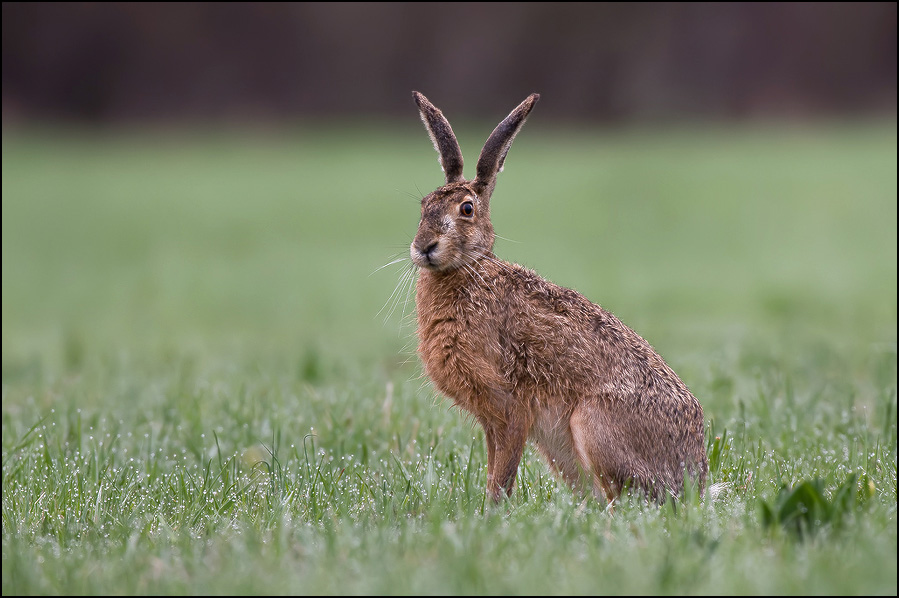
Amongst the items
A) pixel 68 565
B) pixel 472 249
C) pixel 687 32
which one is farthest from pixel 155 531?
pixel 687 32

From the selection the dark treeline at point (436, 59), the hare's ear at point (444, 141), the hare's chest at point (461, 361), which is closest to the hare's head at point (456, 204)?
the hare's ear at point (444, 141)

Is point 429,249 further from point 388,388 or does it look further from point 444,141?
point 388,388

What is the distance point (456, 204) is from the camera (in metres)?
4.29

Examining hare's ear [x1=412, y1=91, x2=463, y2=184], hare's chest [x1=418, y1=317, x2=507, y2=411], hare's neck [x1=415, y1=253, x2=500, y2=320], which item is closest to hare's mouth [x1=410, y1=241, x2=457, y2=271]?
hare's neck [x1=415, y1=253, x2=500, y2=320]

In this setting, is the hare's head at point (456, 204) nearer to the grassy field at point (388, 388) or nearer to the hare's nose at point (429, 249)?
the hare's nose at point (429, 249)

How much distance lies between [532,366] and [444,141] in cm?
95

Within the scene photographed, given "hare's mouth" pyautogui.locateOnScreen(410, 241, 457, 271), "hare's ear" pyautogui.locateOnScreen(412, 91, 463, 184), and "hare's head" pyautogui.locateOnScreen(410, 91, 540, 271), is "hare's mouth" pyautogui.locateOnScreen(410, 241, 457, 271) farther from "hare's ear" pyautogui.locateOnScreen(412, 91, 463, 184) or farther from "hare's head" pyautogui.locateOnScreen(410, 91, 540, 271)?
"hare's ear" pyautogui.locateOnScreen(412, 91, 463, 184)

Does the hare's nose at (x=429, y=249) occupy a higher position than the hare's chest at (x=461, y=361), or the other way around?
the hare's nose at (x=429, y=249)

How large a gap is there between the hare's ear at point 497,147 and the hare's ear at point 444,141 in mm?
107

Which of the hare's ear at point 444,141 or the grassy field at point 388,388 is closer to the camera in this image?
the grassy field at point 388,388

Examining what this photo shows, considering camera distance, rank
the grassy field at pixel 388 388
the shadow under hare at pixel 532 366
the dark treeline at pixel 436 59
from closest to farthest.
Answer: the grassy field at pixel 388 388 → the shadow under hare at pixel 532 366 → the dark treeline at pixel 436 59

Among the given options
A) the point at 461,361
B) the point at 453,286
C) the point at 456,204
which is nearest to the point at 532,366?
the point at 461,361

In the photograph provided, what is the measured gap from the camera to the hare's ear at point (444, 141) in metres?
4.39

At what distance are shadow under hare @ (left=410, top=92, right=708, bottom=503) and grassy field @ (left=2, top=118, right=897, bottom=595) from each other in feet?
0.53
